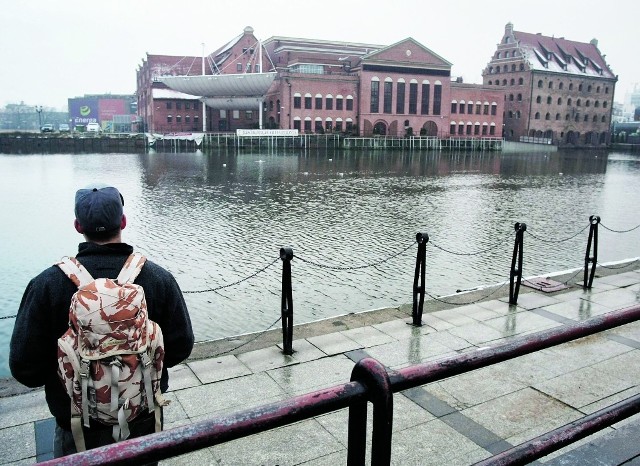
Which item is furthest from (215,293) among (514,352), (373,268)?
(514,352)

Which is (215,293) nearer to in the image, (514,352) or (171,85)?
(514,352)

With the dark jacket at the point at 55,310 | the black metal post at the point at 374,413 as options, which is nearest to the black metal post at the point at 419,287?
the dark jacket at the point at 55,310

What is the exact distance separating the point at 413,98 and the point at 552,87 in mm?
29206

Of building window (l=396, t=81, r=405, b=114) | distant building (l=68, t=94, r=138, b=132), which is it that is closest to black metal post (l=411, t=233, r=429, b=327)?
building window (l=396, t=81, r=405, b=114)

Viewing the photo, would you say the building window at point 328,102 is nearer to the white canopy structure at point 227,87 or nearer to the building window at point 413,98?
the white canopy structure at point 227,87

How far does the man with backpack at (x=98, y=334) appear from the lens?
2.71 m

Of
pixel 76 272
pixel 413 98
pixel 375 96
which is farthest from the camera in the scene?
pixel 413 98

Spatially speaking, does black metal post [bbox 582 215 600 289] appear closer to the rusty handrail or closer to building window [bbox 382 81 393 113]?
the rusty handrail

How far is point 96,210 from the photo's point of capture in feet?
9.69

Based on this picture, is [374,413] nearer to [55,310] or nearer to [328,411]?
[328,411]

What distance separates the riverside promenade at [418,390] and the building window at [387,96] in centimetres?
7650

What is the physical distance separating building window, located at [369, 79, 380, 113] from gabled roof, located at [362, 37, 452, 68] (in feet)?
11.1

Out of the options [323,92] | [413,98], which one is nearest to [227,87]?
[323,92]

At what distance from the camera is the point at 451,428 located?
519 cm
